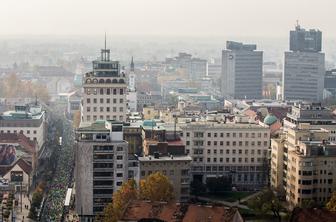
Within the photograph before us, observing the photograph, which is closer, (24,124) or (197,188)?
(197,188)

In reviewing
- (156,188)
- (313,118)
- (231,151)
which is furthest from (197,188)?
(313,118)

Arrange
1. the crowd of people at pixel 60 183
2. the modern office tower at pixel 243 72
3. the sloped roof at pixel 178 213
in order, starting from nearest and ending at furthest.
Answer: the sloped roof at pixel 178 213 → the crowd of people at pixel 60 183 → the modern office tower at pixel 243 72

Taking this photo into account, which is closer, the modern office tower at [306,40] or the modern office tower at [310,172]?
the modern office tower at [310,172]

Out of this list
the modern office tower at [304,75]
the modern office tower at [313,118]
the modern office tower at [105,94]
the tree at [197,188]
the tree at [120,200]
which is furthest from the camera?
the modern office tower at [304,75]

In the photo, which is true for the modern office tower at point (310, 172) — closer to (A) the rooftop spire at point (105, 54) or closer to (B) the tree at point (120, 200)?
(B) the tree at point (120, 200)

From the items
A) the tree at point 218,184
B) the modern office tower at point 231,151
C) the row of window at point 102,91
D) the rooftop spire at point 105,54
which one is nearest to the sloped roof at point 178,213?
the tree at point 218,184

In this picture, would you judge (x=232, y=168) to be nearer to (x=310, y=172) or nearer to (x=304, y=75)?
(x=310, y=172)

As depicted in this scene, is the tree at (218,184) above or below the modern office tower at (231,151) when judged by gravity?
below
